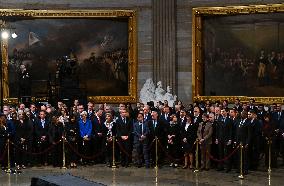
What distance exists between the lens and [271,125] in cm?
1755

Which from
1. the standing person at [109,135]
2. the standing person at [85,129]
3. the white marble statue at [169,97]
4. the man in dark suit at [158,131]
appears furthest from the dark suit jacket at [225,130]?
the white marble statue at [169,97]

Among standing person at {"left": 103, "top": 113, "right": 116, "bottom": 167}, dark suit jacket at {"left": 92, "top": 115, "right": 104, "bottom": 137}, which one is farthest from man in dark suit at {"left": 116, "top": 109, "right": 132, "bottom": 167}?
dark suit jacket at {"left": 92, "top": 115, "right": 104, "bottom": 137}

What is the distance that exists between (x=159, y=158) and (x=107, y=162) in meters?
1.74

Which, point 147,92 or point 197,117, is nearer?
point 197,117

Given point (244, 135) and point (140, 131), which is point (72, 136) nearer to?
point (140, 131)

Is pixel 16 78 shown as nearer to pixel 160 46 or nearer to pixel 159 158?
pixel 160 46

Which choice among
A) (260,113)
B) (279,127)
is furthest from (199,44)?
(279,127)

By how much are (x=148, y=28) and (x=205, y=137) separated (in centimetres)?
987

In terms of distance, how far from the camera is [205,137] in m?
16.8

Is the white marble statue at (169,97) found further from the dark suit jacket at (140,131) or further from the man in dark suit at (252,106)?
the dark suit jacket at (140,131)

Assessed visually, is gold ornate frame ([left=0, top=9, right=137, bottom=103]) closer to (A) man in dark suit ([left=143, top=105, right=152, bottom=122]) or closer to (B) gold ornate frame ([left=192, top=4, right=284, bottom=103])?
(B) gold ornate frame ([left=192, top=4, right=284, bottom=103])

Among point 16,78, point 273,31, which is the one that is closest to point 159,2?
point 273,31

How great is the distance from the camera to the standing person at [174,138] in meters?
17.6

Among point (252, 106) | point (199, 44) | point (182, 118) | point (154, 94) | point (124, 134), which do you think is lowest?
point (124, 134)
